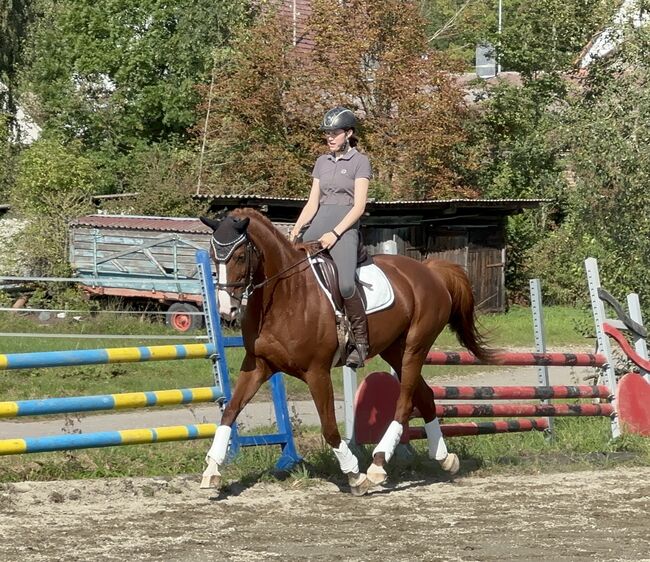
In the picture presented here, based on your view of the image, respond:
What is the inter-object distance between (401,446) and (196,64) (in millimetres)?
28088

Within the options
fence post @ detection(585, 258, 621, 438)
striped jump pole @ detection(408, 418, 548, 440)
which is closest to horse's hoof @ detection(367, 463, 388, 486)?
striped jump pole @ detection(408, 418, 548, 440)

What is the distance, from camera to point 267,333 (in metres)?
8.70

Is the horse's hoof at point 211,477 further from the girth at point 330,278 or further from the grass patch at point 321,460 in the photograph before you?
the girth at point 330,278

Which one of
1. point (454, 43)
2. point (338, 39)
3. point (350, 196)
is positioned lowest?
point (350, 196)

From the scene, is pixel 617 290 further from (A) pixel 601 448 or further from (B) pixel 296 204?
(B) pixel 296 204

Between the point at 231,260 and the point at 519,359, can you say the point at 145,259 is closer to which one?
the point at 519,359

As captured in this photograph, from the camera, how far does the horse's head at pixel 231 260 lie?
26.5 ft

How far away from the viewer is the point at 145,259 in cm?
2553

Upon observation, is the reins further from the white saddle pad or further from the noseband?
the white saddle pad

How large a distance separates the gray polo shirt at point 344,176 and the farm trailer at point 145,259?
15.2m

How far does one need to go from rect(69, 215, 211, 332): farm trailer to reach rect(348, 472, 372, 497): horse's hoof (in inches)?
606

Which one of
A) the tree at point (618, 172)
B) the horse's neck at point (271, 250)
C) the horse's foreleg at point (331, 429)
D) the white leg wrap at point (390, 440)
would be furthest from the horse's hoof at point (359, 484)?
the tree at point (618, 172)

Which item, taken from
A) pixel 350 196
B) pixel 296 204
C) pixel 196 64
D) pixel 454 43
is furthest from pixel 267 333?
pixel 454 43

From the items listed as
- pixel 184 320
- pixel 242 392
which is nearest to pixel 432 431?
pixel 242 392
